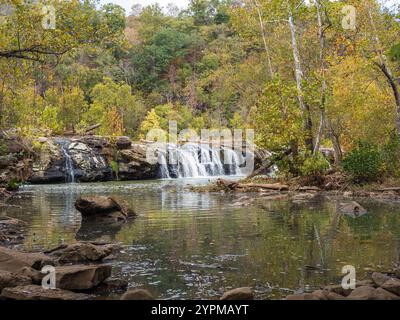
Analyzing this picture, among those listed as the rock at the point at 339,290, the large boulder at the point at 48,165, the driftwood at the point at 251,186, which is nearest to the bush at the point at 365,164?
the driftwood at the point at 251,186

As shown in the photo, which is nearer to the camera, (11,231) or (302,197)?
(11,231)

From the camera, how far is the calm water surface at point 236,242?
7.55m

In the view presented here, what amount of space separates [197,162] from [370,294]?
36.5 metres

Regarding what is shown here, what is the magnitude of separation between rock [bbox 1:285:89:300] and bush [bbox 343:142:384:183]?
17.4m

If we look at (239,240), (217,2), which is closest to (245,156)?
(239,240)

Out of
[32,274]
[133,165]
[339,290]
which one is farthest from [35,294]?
[133,165]

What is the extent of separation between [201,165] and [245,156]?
4727 mm

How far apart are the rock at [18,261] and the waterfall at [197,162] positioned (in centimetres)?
3293

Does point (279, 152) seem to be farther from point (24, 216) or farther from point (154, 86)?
point (154, 86)

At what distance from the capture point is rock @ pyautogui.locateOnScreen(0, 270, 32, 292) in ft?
22.2

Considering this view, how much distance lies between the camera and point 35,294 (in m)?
6.23

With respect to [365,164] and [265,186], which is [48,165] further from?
[365,164]

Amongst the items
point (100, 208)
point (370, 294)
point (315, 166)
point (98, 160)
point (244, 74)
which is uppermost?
point (244, 74)

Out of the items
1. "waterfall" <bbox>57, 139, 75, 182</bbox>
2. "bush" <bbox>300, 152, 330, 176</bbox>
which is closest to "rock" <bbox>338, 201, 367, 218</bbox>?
"bush" <bbox>300, 152, 330, 176</bbox>
